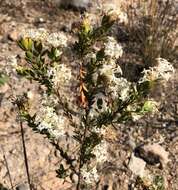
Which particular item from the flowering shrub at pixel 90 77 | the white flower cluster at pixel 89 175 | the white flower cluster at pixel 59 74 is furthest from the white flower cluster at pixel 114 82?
the white flower cluster at pixel 89 175

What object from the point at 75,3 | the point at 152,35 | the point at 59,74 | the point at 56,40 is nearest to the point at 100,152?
the point at 59,74

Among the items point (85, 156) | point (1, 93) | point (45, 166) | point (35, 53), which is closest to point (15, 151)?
point (45, 166)

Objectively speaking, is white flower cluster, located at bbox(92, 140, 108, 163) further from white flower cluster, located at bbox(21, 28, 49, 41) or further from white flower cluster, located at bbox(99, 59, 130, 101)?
white flower cluster, located at bbox(21, 28, 49, 41)

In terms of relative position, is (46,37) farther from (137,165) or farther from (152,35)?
(152,35)

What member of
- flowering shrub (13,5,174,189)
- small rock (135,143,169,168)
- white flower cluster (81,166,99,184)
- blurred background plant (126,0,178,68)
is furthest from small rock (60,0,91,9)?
white flower cluster (81,166,99,184)

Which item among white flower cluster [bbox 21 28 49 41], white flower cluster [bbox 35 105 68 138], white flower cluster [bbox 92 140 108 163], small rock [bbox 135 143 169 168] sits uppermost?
white flower cluster [bbox 21 28 49 41]

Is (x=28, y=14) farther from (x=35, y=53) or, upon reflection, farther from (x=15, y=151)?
(x=35, y=53)

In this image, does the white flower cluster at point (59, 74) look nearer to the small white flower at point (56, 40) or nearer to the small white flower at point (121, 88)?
the small white flower at point (56, 40)
